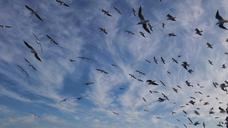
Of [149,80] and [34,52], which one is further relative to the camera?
[149,80]

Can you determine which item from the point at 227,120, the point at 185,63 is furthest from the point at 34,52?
the point at 227,120

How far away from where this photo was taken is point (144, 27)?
78.9ft

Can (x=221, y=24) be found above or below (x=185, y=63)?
below

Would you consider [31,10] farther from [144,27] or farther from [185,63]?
[185,63]

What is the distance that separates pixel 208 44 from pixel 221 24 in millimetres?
15316

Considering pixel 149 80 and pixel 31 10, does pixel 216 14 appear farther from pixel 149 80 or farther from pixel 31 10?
pixel 31 10

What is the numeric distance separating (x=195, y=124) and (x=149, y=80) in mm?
12161

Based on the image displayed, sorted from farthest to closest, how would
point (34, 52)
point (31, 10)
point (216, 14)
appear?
point (216, 14) → point (31, 10) → point (34, 52)

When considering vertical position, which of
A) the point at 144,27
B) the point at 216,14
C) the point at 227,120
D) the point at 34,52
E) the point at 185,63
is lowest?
the point at 34,52

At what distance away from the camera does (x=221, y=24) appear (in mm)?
25906

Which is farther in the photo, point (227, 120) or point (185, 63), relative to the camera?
point (227, 120)

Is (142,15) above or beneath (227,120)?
beneath

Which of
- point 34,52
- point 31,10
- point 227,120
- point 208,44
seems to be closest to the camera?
point 34,52

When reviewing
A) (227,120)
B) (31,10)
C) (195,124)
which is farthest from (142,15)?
(227,120)
